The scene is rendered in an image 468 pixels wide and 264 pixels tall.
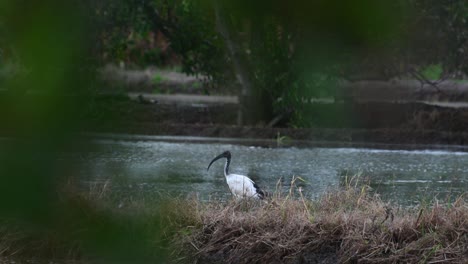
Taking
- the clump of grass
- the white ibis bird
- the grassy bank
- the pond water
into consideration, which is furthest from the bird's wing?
the clump of grass

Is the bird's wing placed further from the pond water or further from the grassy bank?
the grassy bank

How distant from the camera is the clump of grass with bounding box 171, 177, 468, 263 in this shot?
21.0 feet

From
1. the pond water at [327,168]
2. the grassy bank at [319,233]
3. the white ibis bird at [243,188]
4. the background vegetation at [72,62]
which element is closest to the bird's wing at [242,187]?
the white ibis bird at [243,188]

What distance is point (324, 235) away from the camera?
6.72m

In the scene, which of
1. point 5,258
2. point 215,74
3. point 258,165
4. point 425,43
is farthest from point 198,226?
point 215,74

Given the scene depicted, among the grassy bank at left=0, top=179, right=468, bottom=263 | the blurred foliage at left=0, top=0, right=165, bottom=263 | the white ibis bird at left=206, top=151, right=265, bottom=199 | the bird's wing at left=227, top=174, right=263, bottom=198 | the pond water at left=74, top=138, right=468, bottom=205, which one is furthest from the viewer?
the pond water at left=74, top=138, right=468, bottom=205

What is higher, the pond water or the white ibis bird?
the white ibis bird

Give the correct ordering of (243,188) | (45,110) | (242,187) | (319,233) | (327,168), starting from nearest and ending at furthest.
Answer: (45,110), (319,233), (243,188), (242,187), (327,168)

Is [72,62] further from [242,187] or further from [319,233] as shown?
[242,187]

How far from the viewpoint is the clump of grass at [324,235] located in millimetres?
6414

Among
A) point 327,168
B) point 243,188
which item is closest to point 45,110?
point 243,188

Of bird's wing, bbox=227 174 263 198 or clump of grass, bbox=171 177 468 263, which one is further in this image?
bird's wing, bbox=227 174 263 198

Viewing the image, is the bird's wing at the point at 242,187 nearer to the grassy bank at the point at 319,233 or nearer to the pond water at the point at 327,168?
the pond water at the point at 327,168

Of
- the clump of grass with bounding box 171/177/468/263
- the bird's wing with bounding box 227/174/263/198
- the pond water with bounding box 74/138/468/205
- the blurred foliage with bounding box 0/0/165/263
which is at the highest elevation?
the blurred foliage with bounding box 0/0/165/263
